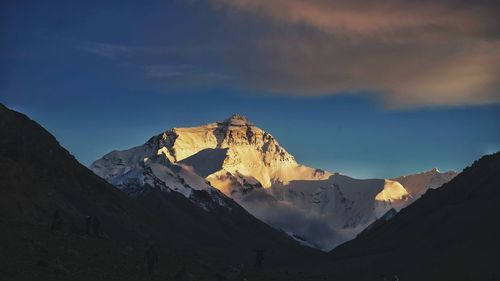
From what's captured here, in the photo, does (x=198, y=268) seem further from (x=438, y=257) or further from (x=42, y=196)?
(x=42, y=196)

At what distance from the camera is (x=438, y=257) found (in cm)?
13862

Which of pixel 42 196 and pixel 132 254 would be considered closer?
pixel 132 254

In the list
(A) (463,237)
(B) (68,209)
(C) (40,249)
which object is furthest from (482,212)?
(C) (40,249)

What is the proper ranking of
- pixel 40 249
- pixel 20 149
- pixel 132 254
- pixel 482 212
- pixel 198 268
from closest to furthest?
pixel 40 249, pixel 132 254, pixel 198 268, pixel 482 212, pixel 20 149

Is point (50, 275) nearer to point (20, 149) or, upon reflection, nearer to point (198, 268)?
point (198, 268)

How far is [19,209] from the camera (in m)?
145

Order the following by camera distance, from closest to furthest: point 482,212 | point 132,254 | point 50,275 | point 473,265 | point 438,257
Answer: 1. point 50,275
2. point 132,254
3. point 473,265
4. point 438,257
5. point 482,212

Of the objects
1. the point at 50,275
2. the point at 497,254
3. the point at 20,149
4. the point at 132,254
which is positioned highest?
the point at 20,149

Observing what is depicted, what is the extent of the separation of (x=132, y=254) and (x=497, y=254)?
69.8 metres

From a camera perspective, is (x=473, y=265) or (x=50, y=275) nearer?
(x=50, y=275)

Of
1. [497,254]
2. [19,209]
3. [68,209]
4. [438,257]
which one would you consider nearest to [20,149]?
[68,209]

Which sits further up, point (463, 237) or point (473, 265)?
point (463, 237)

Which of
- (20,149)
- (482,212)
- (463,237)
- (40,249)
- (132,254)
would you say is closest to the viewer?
(40,249)

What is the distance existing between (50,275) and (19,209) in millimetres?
97843
